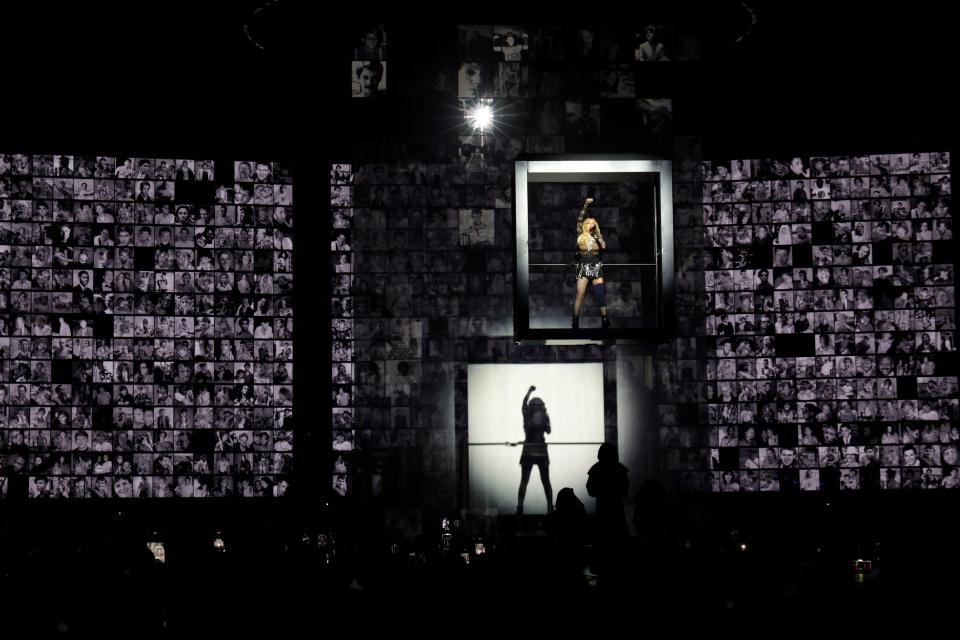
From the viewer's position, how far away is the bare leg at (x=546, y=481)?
10.4m

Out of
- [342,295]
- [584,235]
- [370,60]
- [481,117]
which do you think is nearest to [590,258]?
[584,235]

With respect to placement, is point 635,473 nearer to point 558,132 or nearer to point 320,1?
point 558,132

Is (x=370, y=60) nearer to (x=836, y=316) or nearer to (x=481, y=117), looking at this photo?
(x=481, y=117)

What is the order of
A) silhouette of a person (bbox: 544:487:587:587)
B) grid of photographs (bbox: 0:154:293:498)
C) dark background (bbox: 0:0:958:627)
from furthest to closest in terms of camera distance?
grid of photographs (bbox: 0:154:293:498) → dark background (bbox: 0:0:958:627) → silhouette of a person (bbox: 544:487:587:587)

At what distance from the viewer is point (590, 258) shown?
9680 millimetres

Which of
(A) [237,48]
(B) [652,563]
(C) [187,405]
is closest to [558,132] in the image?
(A) [237,48]

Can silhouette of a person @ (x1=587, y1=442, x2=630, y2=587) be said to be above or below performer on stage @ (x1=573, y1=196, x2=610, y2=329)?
below

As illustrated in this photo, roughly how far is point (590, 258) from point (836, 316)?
3039 millimetres

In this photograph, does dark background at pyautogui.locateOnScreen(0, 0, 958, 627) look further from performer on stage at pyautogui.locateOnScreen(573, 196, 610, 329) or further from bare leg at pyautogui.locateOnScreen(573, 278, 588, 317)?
bare leg at pyautogui.locateOnScreen(573, 278, 588, 317)

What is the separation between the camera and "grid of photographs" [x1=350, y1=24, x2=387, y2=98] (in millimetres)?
10750

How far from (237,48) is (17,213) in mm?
2786

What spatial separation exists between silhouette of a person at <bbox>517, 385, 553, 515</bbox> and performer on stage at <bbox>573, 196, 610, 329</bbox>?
1.33 meters

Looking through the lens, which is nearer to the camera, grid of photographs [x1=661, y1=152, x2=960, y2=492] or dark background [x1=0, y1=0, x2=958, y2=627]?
dark background [x1=0, y1=0, x2=958, y2=627]

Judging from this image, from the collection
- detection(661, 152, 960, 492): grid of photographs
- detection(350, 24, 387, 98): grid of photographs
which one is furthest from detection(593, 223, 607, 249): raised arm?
detection(350, 24, 387, 98): grid of photographs
